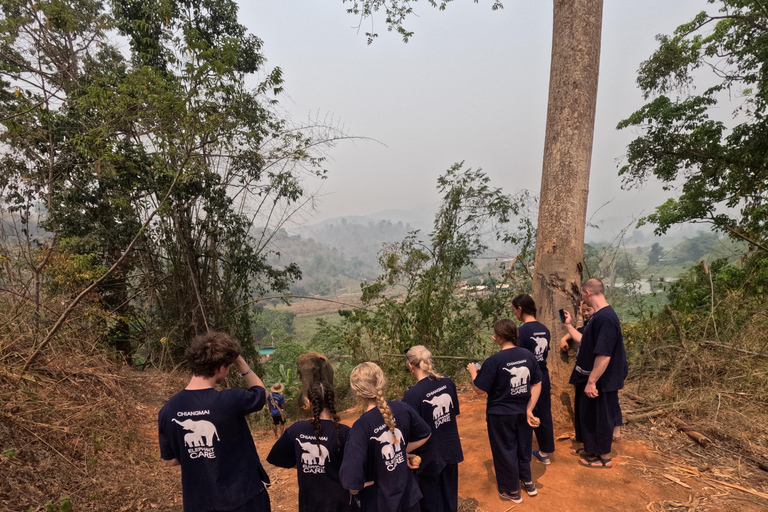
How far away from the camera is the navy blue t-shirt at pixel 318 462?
1982 mm

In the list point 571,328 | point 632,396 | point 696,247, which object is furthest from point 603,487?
point 696,247

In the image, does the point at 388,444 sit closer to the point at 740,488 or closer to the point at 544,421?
the point at 544,421

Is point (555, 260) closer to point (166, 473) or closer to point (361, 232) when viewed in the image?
point (166, 473)

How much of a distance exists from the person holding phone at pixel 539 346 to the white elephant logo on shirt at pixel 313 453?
6.56 feet

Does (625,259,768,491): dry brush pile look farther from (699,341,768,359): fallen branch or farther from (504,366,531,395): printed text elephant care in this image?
(504,366,531,395): printed text elephant care

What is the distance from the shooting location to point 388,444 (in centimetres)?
198

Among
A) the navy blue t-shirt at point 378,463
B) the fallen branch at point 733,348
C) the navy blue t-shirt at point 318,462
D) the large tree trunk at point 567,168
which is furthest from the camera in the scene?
the fallen branch at point 733,348

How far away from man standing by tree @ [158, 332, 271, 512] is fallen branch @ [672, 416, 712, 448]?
405cm

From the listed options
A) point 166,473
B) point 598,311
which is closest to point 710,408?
point 598,311

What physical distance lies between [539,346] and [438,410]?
1282 mm

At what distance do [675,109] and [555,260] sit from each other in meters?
9.18

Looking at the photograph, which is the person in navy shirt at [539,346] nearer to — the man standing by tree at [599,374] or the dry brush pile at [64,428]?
the man standing by tree at [599,374]

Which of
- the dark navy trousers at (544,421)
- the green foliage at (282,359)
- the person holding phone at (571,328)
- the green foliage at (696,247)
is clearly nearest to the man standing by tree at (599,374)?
the person holding phone at (571,328)

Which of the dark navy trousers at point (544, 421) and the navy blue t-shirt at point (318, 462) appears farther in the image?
the dark navy trousers at point (544, 421)
